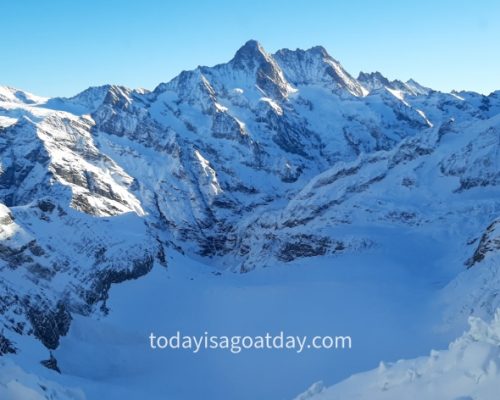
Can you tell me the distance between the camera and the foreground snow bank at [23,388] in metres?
20.5

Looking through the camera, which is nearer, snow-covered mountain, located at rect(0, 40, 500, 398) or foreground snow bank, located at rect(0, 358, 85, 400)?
foreground snow bank, located at rect(0, 358, 85, 400)

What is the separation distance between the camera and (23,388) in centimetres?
2108

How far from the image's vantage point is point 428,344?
183 feet

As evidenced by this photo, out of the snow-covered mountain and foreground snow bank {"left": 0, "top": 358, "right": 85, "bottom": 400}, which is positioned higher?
the snow-covered mountain

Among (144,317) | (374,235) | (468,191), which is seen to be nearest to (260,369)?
(144,317)

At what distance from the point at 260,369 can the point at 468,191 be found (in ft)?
265

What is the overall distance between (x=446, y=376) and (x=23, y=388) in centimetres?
1482

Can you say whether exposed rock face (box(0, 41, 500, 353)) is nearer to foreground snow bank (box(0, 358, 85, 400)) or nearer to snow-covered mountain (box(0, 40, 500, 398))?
snow-covered mountain (box(0, 40, 500, 398))

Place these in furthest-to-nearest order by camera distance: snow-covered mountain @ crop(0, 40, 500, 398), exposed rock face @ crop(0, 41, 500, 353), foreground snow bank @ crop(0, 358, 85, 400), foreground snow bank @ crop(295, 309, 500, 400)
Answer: exposed rock face @ crop(0, 41, 500, 353) < snow-covered mountain @ crop(0, 40, 500, 398) < foreground snow bank @ crop(0, 358, 85, 400) < foreground snow bank @ crop(295, 309, 500, 400)

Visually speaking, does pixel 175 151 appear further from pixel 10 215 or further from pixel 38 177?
pixel 10 215

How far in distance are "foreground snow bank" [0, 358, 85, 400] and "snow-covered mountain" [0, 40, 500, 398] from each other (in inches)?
807

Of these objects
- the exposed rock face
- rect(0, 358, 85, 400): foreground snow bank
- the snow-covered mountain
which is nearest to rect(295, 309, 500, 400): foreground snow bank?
rect(0, 358, 85, 400): foreground snow bank

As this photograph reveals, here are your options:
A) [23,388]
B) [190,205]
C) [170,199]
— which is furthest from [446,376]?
[190,205]

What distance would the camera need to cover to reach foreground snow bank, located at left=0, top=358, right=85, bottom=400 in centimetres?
2050
